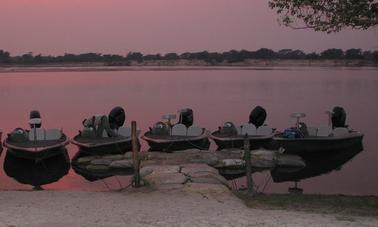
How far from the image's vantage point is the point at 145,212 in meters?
8.91

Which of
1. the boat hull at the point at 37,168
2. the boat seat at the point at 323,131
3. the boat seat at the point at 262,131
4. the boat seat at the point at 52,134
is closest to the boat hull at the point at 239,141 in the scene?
the boat seat at the point at 262,131

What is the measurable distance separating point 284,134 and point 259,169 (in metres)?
4.53

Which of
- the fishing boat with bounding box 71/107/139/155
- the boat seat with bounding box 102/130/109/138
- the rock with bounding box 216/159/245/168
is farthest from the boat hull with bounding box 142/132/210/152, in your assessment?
the rock with bounding box 216/159/245/168

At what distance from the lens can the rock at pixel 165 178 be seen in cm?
1282

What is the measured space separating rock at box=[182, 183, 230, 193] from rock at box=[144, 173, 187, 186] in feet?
1.77

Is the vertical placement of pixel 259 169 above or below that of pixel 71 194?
below

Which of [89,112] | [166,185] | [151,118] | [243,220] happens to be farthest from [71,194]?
[89,112]

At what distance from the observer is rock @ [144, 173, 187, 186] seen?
505 inches

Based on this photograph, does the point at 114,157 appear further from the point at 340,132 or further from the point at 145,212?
the point at 145,212

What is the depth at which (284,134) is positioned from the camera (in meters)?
24.1

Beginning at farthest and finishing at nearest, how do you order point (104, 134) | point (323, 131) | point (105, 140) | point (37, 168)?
point (323, 131), point (104, 134), point (105, 140), point (37, 168)

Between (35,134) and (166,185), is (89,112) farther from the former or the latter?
(166,185)

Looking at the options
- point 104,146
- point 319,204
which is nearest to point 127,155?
point 104,146

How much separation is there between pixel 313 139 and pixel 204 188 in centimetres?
1283
